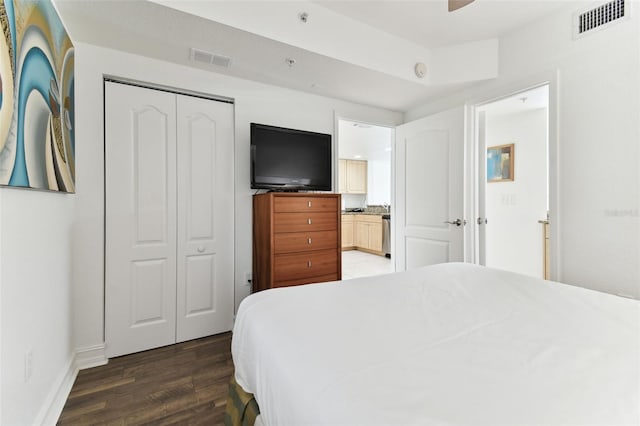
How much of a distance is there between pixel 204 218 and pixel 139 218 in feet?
1.61

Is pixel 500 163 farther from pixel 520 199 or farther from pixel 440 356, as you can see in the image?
pixel 440 356

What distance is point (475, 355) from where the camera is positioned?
→ 81 centimetres

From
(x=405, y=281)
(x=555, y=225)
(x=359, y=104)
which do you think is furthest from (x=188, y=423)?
(x=359, y=104)

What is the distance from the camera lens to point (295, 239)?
2.51 metres

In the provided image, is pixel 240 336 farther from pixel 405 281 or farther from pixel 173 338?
pixel 173 338

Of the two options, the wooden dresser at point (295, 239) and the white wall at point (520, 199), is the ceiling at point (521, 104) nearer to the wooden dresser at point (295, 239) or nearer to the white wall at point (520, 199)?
the white wall at point (520, 199)

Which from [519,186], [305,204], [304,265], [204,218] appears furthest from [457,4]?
[519,186]

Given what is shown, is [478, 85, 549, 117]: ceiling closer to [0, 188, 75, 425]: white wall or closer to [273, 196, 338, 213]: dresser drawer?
[273, 196, 338, 213]: dresser drawer

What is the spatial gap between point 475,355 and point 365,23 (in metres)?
2.48

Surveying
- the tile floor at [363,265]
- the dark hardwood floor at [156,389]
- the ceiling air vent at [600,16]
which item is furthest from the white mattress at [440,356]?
the tile floor at [363,265]

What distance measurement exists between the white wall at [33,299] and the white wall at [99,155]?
0.21 meters

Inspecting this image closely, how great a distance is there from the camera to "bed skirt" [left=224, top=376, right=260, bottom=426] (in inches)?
40.3

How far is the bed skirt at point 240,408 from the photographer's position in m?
1.02

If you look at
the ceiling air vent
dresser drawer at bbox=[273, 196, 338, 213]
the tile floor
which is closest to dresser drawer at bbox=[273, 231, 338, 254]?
dresser drawer at bbox=[273, 196, 338, 213]
